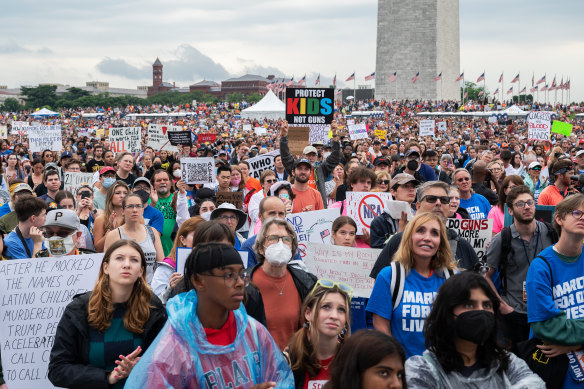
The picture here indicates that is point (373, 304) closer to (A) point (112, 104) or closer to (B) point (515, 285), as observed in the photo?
(B) point (515, 285)

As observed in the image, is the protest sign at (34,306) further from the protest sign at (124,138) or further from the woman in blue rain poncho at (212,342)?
the protest sign at (124,138)

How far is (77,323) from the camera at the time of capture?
3852 millimetres

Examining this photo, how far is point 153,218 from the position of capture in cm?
795

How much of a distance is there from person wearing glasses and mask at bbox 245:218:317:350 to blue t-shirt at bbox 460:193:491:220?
3.73 m

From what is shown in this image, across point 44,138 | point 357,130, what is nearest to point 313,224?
point 44,138

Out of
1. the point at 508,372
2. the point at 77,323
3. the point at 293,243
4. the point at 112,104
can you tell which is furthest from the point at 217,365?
the point at 112,104

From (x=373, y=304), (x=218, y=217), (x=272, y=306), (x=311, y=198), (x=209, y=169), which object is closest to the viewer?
(x=373, y=304)

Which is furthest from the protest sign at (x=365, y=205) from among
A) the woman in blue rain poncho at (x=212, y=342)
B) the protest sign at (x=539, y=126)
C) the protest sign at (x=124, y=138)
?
the protest sign at (x=539, y=126)

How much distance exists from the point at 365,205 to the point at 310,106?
18.8ft

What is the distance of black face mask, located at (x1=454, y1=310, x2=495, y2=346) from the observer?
10.9 ft

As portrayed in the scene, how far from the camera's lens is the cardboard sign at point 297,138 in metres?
11.8

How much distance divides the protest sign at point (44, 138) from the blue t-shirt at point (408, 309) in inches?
594

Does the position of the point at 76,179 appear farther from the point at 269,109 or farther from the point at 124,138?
the point at 269,109

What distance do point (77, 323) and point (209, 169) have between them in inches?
292
